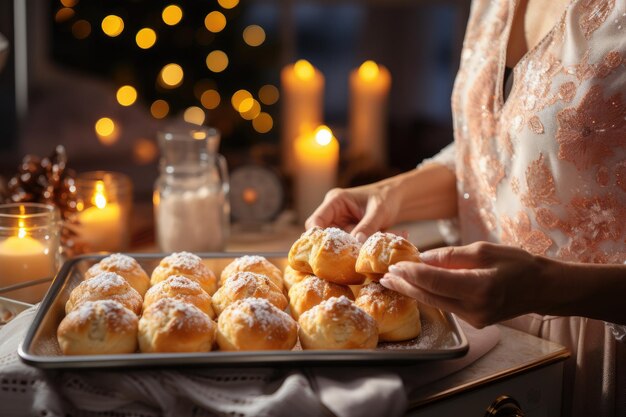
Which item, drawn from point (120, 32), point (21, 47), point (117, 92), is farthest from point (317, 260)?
point (21, 47)

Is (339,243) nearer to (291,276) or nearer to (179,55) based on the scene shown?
(291,276)

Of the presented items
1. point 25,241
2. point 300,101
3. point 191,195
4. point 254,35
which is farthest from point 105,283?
point 254,35

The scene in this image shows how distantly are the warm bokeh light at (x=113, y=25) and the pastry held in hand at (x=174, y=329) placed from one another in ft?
11.1

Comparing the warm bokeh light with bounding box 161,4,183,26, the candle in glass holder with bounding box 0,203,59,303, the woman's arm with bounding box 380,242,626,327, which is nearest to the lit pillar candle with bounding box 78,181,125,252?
the candle in glass holder with bounding box 0,203,59,303

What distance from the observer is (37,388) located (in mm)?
1035

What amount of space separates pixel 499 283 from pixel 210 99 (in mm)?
3616

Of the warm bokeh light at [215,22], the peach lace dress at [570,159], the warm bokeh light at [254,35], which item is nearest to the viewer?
the peach lace dress at [570,159]

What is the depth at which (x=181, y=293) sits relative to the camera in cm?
124

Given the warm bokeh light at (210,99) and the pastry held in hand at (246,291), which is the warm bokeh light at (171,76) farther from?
the pastry held in hand at (246,291)

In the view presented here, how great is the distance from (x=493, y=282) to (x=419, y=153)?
447cm

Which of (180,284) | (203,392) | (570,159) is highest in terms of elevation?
(570,159)

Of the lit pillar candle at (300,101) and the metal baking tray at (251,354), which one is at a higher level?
the lit pillar candle at (300,101)

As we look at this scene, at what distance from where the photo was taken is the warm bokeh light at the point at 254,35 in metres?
4.72

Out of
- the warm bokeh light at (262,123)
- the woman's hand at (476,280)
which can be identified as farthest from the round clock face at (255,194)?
the warm bokeh light at (262,123)
